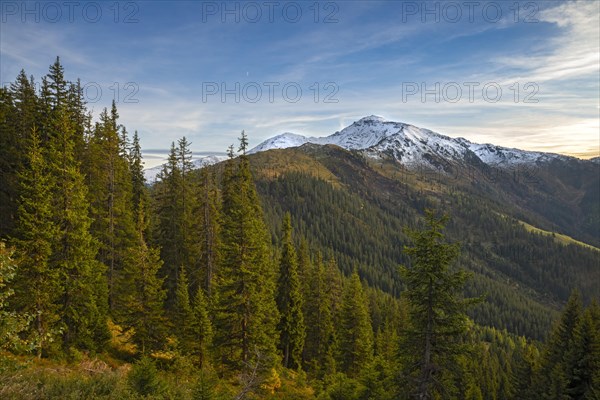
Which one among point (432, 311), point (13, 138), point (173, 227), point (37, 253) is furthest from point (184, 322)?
point (13, 138)

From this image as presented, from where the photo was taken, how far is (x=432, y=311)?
686 inches

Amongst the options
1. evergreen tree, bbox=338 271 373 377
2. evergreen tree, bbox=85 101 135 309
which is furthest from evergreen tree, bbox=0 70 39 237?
evergreen tree, bbox=338 271 373 377

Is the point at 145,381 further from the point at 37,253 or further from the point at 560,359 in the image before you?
the point at 560,359

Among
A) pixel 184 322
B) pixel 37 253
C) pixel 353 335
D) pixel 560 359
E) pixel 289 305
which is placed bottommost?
pixel 560 359

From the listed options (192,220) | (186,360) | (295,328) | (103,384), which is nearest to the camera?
(103,384)

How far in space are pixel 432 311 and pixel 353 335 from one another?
1020 inches

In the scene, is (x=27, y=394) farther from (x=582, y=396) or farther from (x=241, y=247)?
(x=582, y=396)

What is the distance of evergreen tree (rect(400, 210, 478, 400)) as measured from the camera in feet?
55.5

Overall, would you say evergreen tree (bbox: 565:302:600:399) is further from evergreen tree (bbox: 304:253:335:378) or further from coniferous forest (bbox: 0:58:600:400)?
evergreen tree (bbox: 304:253:335:378)

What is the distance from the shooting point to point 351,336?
41.5 meters

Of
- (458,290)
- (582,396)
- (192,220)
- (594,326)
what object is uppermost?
(192,220)

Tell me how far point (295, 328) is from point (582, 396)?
27319 mm

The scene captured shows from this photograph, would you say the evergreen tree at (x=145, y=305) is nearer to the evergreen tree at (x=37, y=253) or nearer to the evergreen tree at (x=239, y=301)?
the evergreen tree at (x=239, y=301)

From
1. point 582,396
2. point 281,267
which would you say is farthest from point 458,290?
point 582,396
